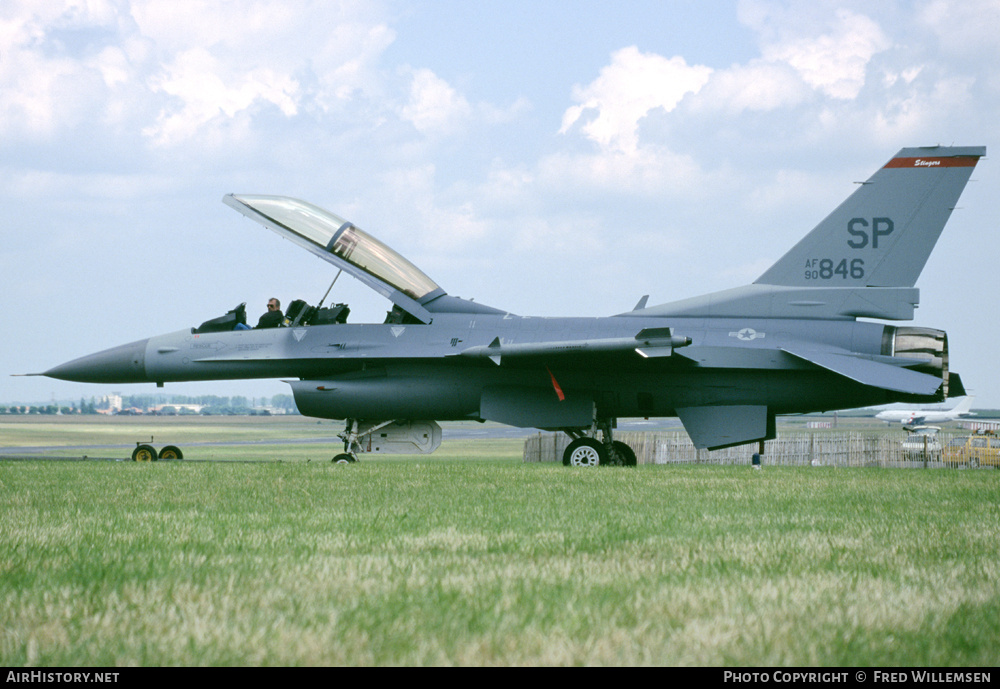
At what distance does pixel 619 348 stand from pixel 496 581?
1007 centimetres

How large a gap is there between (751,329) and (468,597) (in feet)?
39.9

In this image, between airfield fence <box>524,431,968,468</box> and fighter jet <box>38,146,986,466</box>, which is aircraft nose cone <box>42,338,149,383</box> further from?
airfield fence <box>524,431,968,468</box>

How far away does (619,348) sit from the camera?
14156 mm

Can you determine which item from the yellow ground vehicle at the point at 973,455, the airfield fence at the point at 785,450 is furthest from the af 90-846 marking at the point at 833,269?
the yellow ground vehicle at the point at 973,455

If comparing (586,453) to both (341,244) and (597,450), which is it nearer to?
(597,450)

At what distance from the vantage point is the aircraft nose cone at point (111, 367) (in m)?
17.2

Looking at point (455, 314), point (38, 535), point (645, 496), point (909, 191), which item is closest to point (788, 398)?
point (909, 191)

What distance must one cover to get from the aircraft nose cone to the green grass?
29.1 feet

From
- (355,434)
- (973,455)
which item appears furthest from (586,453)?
(973,455)

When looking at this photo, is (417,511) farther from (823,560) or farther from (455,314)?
(455,314)

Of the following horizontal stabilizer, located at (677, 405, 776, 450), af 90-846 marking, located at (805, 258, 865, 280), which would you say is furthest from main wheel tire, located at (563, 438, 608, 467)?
af 90-846 marking, located at (805, 258, 865, 280)

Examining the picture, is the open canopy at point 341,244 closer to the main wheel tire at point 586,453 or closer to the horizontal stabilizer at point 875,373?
the main wheel tire at point 586,453

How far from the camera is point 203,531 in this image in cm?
611

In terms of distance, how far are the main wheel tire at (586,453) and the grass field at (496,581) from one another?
720cm
